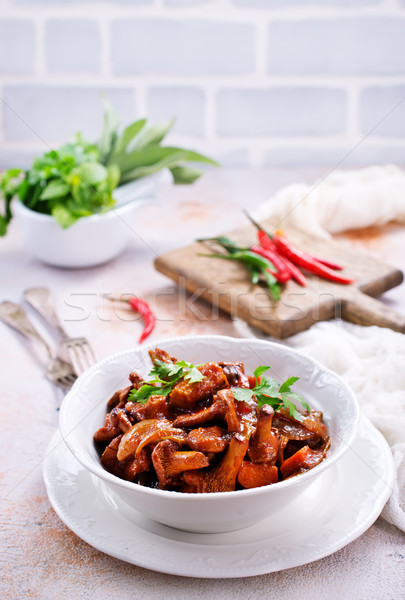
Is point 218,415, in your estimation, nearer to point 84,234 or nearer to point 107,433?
point 107,433

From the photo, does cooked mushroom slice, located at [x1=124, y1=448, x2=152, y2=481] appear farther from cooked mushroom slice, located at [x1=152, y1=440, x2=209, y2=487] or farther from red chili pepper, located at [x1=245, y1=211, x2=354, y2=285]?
red chili pepper, located at [x1=245, y1=211, x2=354, y2=285]

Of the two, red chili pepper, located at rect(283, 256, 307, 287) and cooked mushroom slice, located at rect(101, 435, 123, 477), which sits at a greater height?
cooked mushroom slice, located at rect(101, 435, 123, 477)

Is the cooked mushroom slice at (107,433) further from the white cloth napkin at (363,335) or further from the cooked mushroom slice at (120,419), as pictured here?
the white cloth napkin at (363,335)

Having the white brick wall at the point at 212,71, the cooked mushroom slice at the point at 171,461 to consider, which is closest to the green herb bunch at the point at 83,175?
the white brick wall at the point at 212,71

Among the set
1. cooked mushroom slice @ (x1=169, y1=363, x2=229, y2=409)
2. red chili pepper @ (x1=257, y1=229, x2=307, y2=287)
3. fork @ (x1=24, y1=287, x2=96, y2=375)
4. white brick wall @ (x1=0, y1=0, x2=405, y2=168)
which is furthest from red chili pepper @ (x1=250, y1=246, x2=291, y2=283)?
white brick wall @ (x1=0, y1=0, x2=405, y2=168)

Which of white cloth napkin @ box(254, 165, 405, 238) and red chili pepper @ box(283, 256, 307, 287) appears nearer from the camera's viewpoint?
red chili pepper @ box(283, 256, 307, 287)

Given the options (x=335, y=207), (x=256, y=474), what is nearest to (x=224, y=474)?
(x=256, y=474)
